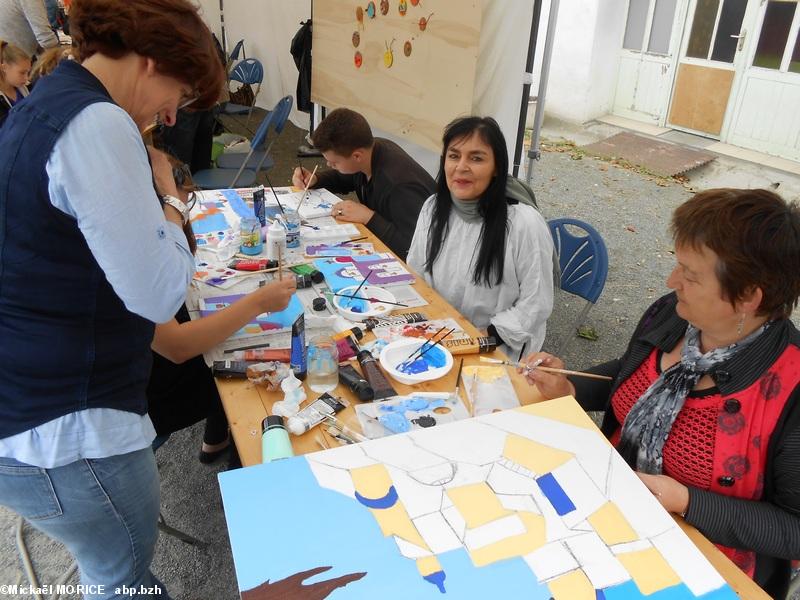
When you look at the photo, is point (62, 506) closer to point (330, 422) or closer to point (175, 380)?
point (330, 422)

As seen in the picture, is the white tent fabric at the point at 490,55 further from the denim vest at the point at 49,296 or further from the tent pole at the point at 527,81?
the denim vest at the point at 49,296

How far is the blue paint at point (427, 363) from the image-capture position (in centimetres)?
149

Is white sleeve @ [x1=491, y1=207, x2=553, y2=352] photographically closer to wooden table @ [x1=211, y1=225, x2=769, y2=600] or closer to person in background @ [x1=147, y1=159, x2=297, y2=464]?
wooden table @ [x1=211, y1=225, x2=769, y2=600]

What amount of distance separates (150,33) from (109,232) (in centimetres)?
34

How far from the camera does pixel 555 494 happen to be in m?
0.94

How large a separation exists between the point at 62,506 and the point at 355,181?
2.24 meters

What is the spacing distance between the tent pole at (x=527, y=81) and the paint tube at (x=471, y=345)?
6.66ft

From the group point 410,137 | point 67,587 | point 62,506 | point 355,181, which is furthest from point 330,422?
point 410,137

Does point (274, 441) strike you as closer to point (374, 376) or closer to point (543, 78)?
point (374, 376)

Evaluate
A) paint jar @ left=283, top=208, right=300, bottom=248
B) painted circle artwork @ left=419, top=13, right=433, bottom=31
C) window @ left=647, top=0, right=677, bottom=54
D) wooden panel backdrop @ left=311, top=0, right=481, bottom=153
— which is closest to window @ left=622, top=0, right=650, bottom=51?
window @ left=647, top=0, right=677, bottom=54

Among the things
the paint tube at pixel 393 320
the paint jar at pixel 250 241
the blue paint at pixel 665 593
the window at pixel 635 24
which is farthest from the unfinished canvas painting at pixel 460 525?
the window at pixel 635 24

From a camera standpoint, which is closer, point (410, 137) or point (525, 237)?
point (525, 237)

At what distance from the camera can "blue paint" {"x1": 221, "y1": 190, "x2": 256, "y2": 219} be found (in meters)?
2.62

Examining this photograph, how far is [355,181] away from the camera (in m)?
3.03
